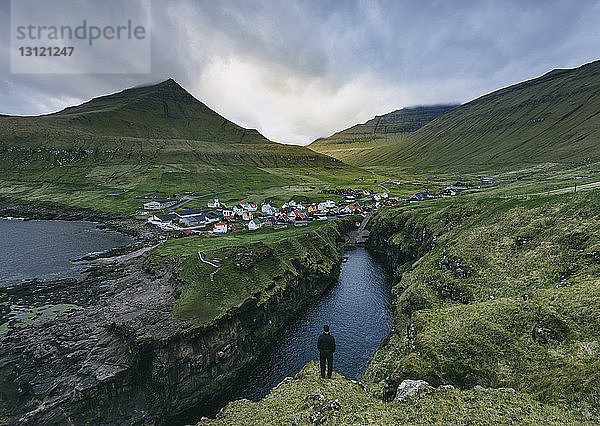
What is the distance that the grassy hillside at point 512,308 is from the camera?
1998 cm

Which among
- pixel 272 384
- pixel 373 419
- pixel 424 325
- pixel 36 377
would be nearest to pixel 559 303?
pixel 424 325

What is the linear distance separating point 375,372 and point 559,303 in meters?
22.0

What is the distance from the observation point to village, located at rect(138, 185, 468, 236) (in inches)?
4574

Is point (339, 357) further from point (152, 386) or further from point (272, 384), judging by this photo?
point (152, 386)

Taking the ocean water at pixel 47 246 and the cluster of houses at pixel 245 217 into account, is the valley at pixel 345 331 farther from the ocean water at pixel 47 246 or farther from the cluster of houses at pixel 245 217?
the cluster of houses at pixel 245 217

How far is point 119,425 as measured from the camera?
36.9m

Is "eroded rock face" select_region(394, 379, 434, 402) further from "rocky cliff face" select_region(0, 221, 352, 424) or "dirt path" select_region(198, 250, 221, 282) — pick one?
"dirt path" select_region(198, 250, 221, 282)

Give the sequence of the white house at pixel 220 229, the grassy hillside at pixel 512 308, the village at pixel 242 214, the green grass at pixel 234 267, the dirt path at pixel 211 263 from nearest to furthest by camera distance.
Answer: the grassy hillside at pixel 512 308 < the green grass at pixel 234 267 < the dirt path at pixel 211 263 < the white house at pixel 220 229 < the village at pixel 242 214

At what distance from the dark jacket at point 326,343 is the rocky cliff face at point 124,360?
1196 inches

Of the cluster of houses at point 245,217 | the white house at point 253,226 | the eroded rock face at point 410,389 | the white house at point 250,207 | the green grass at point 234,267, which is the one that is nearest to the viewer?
the eroded rock face at point 410,389

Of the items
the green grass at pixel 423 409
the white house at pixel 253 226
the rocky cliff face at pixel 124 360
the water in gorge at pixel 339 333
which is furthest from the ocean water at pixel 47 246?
the green grass at pixel 423 409

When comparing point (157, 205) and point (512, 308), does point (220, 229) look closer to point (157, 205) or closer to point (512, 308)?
point (157, 205)

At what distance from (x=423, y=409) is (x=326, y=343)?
760 centimetres

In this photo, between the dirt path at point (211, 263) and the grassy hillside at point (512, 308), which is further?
the dirt path at point (211, 263)
